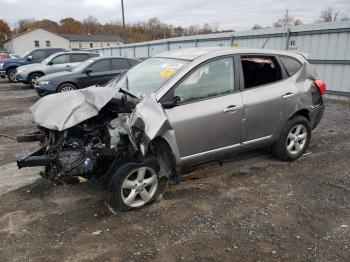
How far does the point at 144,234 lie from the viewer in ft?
10.3

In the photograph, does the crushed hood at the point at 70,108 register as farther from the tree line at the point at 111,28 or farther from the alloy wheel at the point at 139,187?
the tree line at the point at 111,28

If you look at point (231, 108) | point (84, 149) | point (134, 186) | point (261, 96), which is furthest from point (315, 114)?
point (84, 149)

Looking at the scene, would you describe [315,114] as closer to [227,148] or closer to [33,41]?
[227,148]

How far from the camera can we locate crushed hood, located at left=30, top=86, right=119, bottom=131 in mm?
3375

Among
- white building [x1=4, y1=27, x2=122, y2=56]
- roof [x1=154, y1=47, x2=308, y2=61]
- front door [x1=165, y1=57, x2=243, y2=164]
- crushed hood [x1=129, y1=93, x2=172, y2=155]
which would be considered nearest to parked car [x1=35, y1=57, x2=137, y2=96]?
roof [x1=154, y1=47, x2=308, y2=61]

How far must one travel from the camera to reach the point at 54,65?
42.7 ft

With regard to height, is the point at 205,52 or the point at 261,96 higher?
the point at 205,52

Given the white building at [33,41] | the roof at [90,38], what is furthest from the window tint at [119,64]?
the roof at [90,38]

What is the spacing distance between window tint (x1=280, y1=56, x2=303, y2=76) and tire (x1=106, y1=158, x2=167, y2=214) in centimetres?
259

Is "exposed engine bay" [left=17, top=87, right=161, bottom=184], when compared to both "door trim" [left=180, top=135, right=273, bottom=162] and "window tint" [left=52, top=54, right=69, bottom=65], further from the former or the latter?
"window tint" [left=52, top=54, right=69, bottom=65]

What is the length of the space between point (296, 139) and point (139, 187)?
108 inches

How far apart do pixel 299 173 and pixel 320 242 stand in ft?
5.52

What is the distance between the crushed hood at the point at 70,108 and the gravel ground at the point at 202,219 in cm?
103

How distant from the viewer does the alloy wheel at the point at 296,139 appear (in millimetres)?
4840
